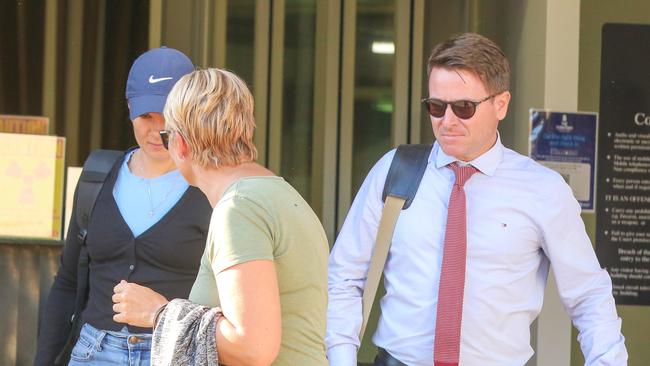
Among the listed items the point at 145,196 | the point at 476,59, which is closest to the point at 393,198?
the point at 476,59

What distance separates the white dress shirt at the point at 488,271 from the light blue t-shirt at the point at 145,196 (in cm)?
60

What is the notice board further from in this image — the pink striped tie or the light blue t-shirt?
the light blue t-shirt

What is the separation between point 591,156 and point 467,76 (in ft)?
6.00

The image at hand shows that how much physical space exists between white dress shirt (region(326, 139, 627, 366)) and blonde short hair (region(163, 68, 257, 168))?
1134mm

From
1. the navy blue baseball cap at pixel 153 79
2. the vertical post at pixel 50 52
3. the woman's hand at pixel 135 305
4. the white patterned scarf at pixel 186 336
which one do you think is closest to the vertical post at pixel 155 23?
the vertical post at pixel 50 52

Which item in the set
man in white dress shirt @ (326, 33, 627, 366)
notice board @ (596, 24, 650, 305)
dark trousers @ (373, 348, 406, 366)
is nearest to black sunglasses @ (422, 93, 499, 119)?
man in white dress shirt @ (326, 33, 627, 366)

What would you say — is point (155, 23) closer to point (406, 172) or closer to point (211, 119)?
point (406, 172)

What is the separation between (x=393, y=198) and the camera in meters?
3.67

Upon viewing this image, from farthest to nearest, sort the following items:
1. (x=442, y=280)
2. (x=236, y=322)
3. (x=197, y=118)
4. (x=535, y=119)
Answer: (x=535, y=119) < (x=442, y=280) < (x=197, y=118) < (x=236, y=322)

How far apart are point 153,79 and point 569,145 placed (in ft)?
7.82

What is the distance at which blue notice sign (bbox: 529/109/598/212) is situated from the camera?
5.22 metres

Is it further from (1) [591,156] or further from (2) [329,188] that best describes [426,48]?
(1) [591,156]

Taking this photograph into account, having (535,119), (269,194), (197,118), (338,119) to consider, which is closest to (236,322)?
(269,194)

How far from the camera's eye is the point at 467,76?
11.9 ft
